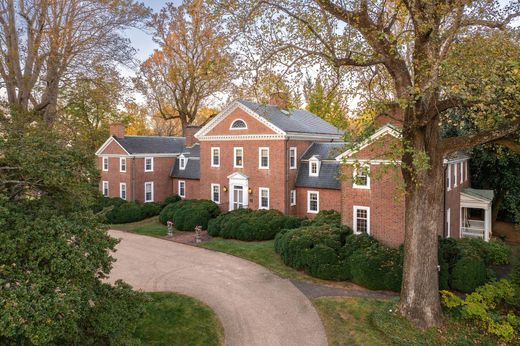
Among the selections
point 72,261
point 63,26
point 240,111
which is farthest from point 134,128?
point 72,261

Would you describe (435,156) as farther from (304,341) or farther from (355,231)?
(355,231)

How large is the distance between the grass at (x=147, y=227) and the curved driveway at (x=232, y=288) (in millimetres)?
2992

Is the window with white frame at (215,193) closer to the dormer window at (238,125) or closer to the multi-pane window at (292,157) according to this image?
the dormer window at (238,125)

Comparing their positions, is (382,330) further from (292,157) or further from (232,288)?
(292,157)

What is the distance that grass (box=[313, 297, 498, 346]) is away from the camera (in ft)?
35.8

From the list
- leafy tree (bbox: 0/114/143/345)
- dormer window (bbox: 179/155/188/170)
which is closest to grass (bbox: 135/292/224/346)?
leafy tree (bbox: 0/114/143/345)

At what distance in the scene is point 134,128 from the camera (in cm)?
5672

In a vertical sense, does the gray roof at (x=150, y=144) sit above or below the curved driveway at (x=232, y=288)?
above

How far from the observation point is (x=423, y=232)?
11641 mm

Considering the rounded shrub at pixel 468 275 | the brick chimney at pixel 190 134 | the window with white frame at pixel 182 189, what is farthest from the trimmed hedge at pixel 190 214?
the rounded shrub at pixel 468 275

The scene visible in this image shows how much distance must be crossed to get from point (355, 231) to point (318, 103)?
349 inches

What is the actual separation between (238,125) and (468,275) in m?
18.9

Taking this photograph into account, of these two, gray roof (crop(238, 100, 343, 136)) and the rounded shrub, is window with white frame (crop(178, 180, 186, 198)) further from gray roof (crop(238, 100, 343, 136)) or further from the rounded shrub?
the rounded shrub

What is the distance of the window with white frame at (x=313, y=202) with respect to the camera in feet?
85.3
